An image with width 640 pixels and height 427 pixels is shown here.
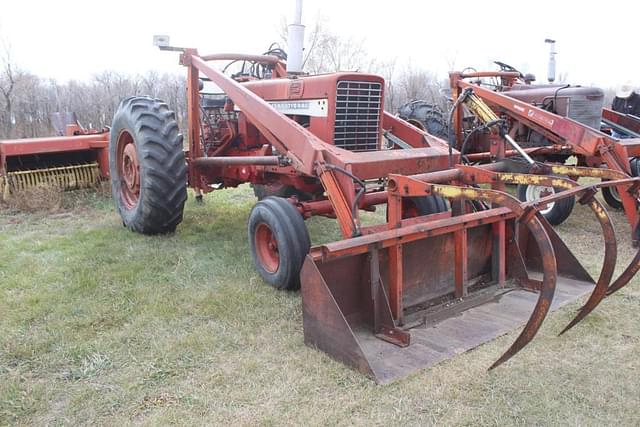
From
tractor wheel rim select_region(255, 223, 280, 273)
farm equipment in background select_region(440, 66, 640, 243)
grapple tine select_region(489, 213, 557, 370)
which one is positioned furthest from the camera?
farm equipment in background select_region(440, 66, 640, 243)

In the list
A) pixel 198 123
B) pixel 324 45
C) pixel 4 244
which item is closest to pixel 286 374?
pixel 198 123

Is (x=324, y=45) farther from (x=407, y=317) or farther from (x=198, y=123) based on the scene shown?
(x=407, y=317)

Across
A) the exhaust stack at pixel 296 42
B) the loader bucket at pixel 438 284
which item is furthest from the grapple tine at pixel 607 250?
the exhaust stack at pixel 296 42

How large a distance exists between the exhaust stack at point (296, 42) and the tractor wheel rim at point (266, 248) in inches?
66.3

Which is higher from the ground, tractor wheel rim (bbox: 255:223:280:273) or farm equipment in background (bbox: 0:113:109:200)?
farm equipment in background (bbox: 0:113:109:200)

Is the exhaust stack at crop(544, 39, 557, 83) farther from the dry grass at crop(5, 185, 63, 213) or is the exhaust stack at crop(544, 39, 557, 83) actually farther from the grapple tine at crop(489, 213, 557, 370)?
the dry grass at crop(5, 185, 63, 213)

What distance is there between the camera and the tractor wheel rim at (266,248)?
4550 mm

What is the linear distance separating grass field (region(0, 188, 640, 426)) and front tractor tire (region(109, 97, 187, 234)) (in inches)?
29.5

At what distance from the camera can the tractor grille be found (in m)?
4.65

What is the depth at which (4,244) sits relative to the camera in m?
5.73

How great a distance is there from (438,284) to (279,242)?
1192 millimetres

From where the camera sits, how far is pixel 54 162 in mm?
7637

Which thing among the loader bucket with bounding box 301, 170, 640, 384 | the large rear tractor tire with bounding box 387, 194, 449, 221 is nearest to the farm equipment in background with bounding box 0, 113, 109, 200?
the large rear tractor tire with bounding box 387, 194, 449, 221

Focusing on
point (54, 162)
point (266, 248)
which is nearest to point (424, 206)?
point (266, 248)
